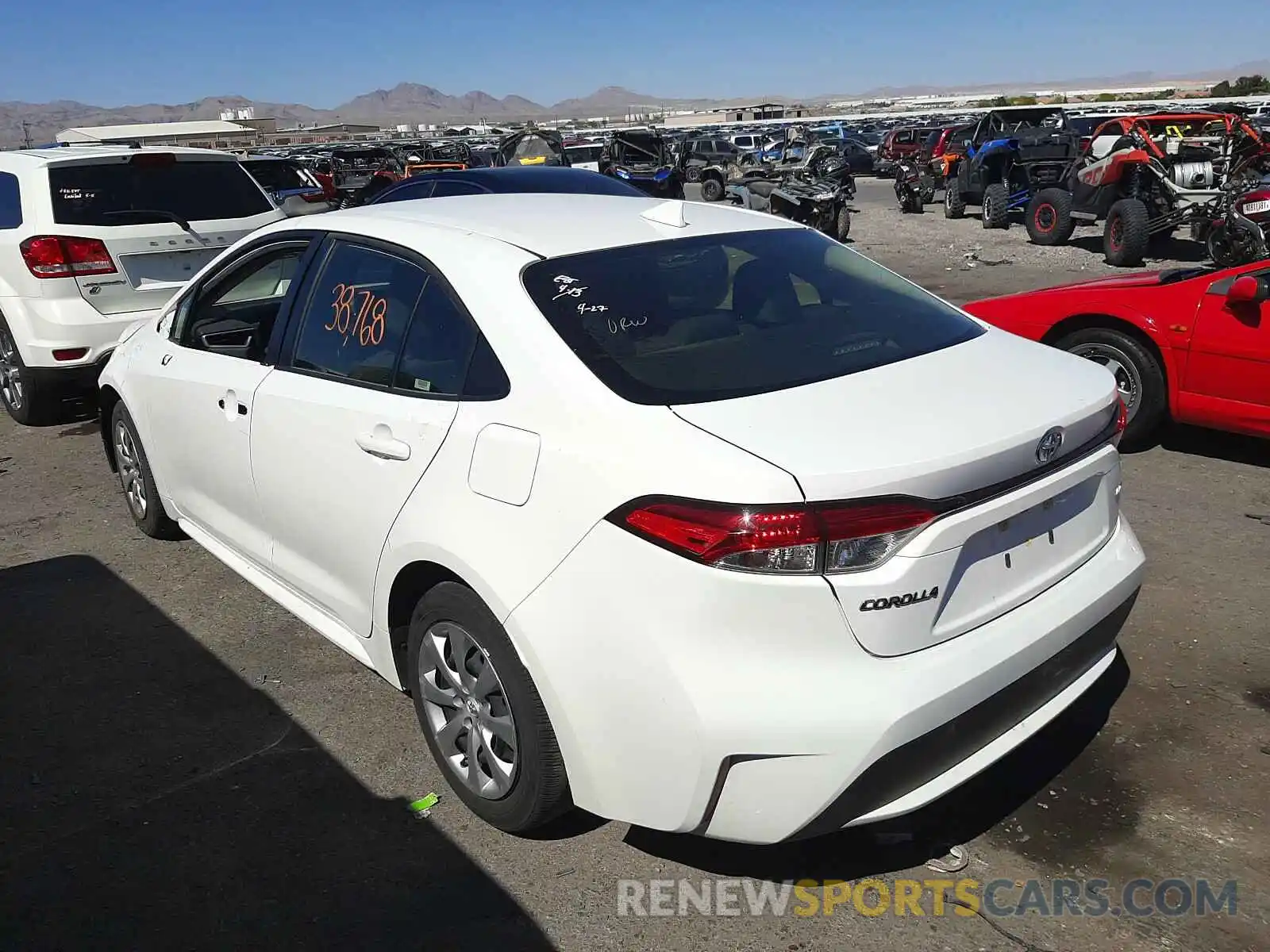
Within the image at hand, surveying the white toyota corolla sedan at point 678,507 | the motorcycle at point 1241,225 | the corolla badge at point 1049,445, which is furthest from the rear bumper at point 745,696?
the motorcycle at point 1241,225

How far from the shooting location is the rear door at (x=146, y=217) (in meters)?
6.37

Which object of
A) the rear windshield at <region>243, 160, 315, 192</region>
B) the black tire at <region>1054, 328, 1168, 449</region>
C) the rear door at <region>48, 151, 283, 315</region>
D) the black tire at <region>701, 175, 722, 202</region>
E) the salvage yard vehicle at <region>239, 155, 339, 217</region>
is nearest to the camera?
the black tire at <region>1054, 328, 1168, 449</region>

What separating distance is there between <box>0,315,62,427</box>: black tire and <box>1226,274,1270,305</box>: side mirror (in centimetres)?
698

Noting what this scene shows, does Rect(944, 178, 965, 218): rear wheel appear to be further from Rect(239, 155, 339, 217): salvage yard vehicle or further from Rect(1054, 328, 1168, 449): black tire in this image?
Rect(1054, 328, 1168, 449): black tire

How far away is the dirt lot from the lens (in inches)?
99.2

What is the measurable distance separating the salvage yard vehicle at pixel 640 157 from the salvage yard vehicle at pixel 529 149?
3199 mm

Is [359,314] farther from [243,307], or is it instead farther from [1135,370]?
[1135,370]

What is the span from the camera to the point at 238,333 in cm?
383

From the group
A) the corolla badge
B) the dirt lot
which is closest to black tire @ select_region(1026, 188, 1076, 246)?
the dirt lot

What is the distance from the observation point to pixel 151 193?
6.73 metres

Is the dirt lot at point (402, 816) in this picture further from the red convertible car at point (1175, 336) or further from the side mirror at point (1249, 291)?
the side mirror at point (1249, 291)

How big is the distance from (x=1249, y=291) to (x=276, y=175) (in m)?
12.9

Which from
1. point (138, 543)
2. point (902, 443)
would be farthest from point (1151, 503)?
point (138, 543)

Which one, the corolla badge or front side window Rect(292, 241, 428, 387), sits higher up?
front side window Rect(292, 241, 428, 387)
